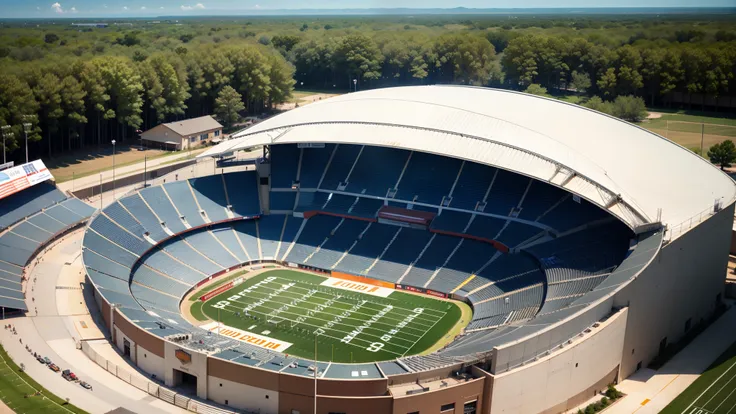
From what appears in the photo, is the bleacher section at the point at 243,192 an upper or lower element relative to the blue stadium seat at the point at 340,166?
lower

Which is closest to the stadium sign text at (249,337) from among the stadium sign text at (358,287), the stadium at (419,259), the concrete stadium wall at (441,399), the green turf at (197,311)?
the stadium at (419,259)

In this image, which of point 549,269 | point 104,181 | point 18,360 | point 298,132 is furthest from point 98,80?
point 549,269

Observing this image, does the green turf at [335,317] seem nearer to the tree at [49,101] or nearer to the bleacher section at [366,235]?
the bleacher section at [366,235]

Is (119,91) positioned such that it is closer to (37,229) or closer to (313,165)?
(313,165)

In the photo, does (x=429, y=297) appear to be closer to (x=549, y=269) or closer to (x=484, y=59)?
(x=549, y=269)

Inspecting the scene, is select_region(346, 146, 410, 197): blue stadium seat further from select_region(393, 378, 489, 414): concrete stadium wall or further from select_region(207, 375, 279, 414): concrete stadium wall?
select_region(393, 378, 489, 414): concrete stadium wall

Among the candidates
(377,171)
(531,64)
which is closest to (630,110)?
(531,64)

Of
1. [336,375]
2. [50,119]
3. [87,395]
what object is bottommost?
[87,395]
